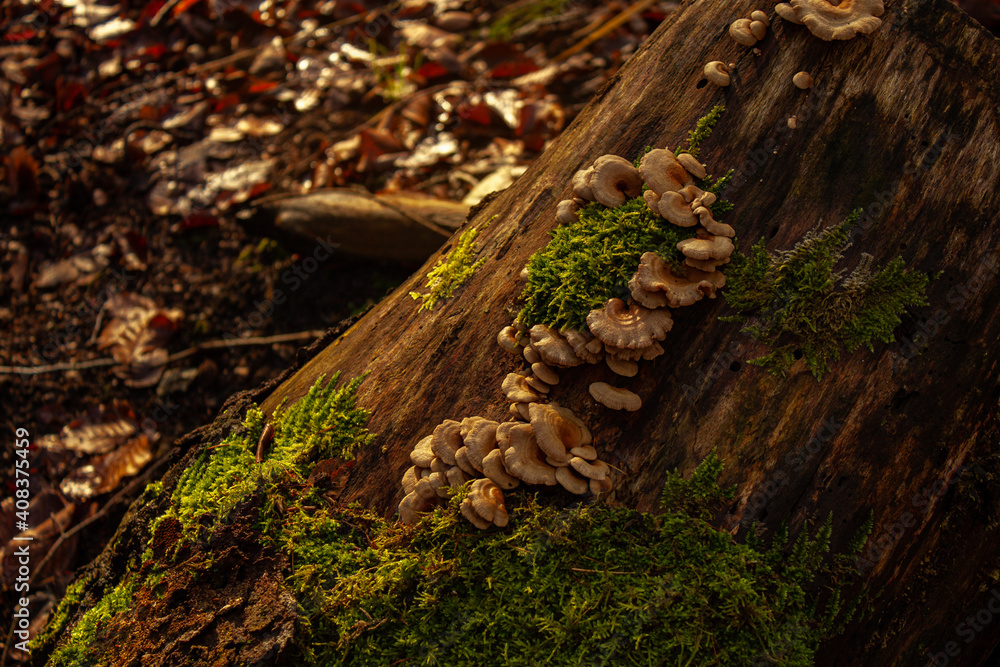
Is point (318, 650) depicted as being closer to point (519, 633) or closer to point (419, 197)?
point (519, 633)

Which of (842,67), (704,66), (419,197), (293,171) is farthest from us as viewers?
(293,171)

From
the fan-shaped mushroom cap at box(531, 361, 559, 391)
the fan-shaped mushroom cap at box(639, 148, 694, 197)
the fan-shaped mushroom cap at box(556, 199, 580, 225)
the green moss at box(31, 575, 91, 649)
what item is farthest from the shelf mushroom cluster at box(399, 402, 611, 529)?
the green moss at box(31, 575, 91, 649)

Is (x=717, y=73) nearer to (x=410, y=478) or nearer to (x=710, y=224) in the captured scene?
(x=710, y=224)

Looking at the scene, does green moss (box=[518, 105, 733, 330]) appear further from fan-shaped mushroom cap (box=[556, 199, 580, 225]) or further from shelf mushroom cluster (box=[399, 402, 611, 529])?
shelf mushroom cluster (box=[399, 402, 611, 529])

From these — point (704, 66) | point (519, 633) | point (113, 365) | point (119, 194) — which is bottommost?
point (113, 365)

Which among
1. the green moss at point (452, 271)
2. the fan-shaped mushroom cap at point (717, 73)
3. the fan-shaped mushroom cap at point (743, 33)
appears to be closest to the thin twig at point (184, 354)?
the green moss at point (452, 271)

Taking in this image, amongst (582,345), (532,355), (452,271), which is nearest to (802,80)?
(582,345)

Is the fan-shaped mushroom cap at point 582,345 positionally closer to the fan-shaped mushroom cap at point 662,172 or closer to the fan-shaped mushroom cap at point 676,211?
the fan-shaped mushroom cap at point 676,211

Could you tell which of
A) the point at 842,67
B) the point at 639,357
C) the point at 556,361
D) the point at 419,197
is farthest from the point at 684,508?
the point at 419,197

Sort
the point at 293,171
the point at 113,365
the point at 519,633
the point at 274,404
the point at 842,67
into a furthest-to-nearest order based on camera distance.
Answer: the point at 293,171
the point at 113,365
the point at 274,404
the point at 842,67
the point at 519,633
